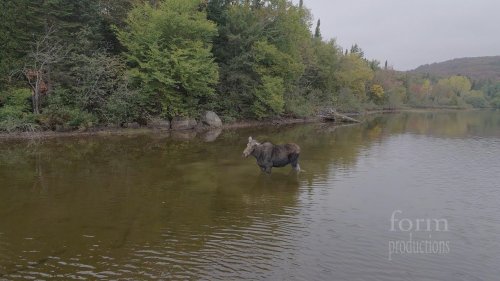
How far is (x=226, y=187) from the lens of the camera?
13.8 m

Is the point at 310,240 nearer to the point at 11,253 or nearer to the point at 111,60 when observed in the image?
the point at 11,253

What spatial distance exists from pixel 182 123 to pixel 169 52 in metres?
5.74

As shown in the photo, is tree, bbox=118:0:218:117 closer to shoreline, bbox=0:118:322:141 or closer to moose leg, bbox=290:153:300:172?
shoreline, bbox=0:118:322:141

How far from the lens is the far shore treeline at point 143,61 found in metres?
27.0

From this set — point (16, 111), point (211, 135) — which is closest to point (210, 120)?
point (211, 135)

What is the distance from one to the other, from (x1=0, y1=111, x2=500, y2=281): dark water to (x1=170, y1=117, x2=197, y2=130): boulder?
517 inches

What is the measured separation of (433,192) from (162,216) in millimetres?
8819

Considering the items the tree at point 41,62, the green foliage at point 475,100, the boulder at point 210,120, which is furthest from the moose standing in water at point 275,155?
the green foliage at point 475,100

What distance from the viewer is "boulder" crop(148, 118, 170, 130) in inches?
1252

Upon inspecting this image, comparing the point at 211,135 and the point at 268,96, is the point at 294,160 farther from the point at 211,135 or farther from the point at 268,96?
the point at 268,96

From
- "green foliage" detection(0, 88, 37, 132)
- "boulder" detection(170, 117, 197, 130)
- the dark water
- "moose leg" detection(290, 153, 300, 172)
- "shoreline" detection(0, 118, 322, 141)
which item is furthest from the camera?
"boulder" detection(170, 117, 197, 130)

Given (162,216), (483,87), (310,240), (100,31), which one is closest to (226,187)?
(162,216)

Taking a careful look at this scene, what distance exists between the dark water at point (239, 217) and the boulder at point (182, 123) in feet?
43.1

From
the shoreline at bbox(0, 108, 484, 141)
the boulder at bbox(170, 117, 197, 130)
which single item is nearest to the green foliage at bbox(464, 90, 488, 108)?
the shoreline at bbox(0, 108, 484, 141)
